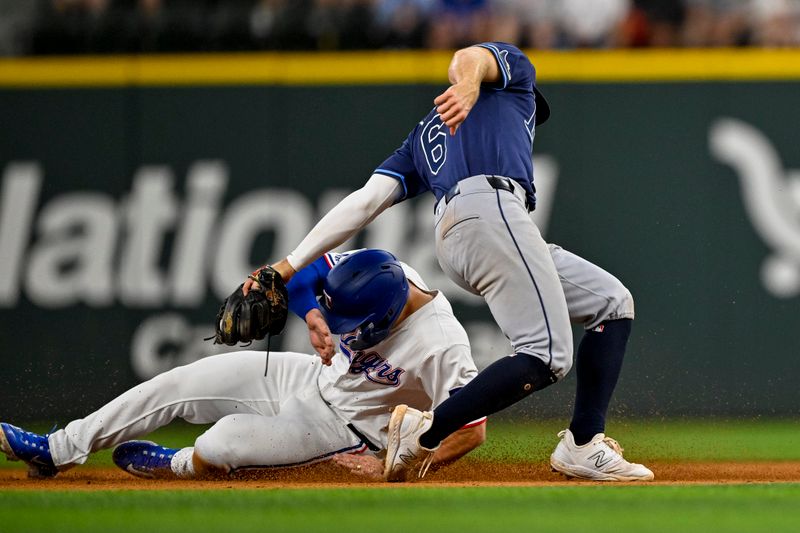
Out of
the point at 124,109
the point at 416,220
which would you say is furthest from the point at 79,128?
the point at 416,220

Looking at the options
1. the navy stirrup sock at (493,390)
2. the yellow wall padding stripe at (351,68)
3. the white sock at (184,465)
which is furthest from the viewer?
the yellow wall padding stripe at (351,68)

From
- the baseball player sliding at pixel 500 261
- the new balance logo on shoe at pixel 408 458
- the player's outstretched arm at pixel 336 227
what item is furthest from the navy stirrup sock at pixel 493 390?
the player's outstretched arm at pixel 336 227

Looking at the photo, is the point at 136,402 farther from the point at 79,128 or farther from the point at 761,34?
the point at 761,34

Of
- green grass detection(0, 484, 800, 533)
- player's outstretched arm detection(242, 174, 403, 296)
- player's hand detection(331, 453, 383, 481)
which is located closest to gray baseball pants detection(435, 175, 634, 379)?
player's outstretched arm detection(242, 174, 403, 296)

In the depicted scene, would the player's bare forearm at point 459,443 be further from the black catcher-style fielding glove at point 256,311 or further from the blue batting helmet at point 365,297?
the black catcher-style fielding glove at point 256,311

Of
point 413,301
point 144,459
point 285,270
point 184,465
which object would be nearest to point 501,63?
point 413,301
